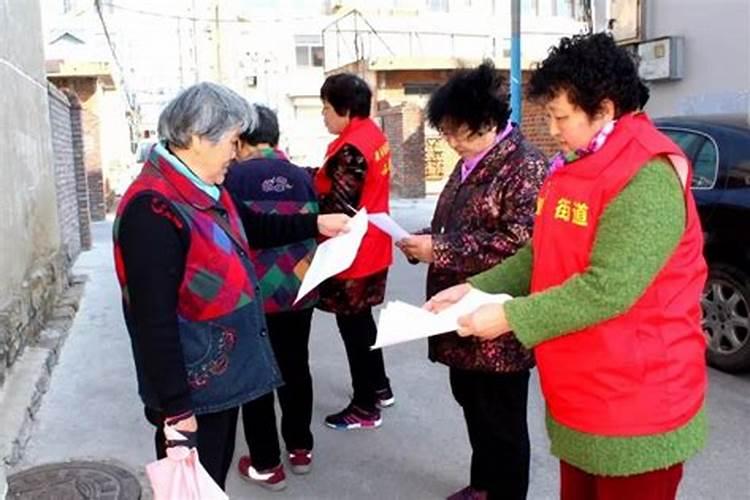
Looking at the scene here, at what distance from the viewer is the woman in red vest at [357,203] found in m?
3.77

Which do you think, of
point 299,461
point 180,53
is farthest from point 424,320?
point 180,53

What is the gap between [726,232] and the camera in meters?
4.81

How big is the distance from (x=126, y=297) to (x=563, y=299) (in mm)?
1177

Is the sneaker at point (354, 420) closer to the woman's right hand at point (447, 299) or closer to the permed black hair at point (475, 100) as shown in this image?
the permed black hair at point (475, 100)

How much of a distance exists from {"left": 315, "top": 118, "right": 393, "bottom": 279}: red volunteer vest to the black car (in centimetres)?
219

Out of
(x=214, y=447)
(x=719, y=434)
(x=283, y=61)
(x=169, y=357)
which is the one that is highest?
(x=283, y=61)

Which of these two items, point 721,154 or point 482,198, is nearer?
point 482,198

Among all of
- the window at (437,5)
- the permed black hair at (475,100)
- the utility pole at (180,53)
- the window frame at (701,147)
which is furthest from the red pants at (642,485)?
the utility pole at (180,53)

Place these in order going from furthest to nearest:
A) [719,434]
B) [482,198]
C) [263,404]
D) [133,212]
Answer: [719,434]
[263,404]
[482,198]
[133,212]

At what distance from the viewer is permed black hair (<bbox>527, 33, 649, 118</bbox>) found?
1.85 metres

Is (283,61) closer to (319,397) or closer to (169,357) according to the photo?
(319,397)

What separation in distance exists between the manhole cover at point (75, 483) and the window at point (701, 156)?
13.2ft

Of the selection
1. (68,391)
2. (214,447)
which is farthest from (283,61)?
(214,447)

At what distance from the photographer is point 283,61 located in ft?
120
